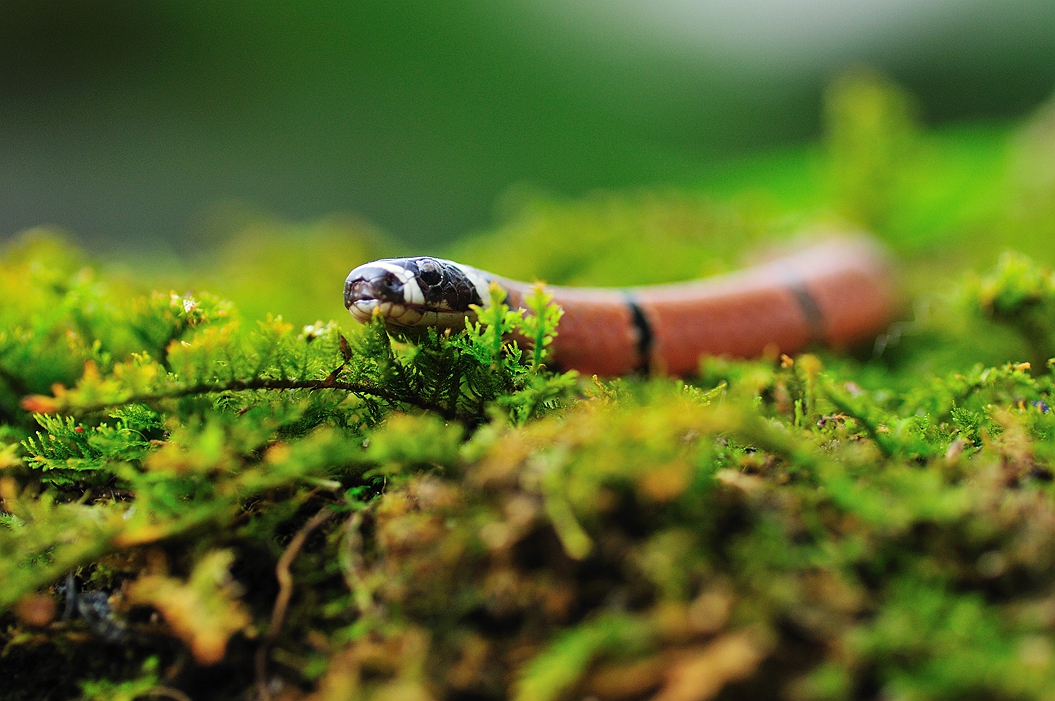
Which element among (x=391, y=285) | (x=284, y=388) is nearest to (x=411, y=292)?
(x=391, y=285)

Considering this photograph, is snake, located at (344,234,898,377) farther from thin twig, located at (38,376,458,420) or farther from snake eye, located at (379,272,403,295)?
thin twig, located at (38,376,458,420)

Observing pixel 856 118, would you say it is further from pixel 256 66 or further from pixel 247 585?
pixel 256 66

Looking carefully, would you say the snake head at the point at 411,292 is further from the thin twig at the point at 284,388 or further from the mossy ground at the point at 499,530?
the thin twig at the point at 284,388

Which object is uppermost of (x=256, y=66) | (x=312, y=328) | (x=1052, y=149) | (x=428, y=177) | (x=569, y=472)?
(x=256, y=66)

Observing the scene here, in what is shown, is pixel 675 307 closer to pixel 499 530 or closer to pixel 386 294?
pixel 386 294

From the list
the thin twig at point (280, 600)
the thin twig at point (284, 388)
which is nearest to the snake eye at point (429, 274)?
the thin twig at point (284, 388)

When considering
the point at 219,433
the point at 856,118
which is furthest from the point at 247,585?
the point at 856,118
